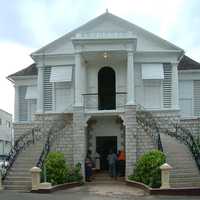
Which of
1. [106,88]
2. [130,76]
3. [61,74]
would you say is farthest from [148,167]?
[61,74]

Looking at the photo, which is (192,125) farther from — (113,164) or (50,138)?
(50,138)

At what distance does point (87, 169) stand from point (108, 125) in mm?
4110

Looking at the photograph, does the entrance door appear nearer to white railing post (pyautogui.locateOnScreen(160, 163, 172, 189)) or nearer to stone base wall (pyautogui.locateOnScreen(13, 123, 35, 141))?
stone base wall (pyautogui.locateOnScreen(13, 123, 35, 141))

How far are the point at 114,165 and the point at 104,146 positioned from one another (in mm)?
3122

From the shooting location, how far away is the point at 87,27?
30.2 meters

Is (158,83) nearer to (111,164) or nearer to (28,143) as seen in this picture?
(111,164)

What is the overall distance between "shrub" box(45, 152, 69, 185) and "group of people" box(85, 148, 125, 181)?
1.77 meters

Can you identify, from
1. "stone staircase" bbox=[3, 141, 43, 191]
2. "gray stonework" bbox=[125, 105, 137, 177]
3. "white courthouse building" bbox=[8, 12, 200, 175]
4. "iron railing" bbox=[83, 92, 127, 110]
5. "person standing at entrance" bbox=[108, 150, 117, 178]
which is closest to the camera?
"stone staircase" bbox=[3, 141, 43, 191]

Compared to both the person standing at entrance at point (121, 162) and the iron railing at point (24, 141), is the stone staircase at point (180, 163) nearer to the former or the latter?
the person standing at entrance at point (121, 162)

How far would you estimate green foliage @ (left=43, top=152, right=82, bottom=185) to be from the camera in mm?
24203

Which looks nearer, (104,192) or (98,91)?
(104,192)

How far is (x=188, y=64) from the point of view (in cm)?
3312

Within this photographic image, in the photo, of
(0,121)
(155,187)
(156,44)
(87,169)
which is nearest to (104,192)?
(155,187)

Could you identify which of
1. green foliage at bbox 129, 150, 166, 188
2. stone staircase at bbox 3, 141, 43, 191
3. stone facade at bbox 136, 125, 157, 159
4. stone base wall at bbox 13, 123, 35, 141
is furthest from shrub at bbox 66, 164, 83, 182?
stone base wall at bbox 13, 123, 35, 141
